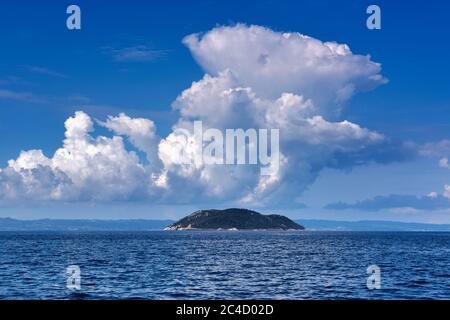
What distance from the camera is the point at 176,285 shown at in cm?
6322

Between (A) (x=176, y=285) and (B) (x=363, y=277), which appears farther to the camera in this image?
(B) (x=363, y=277)
